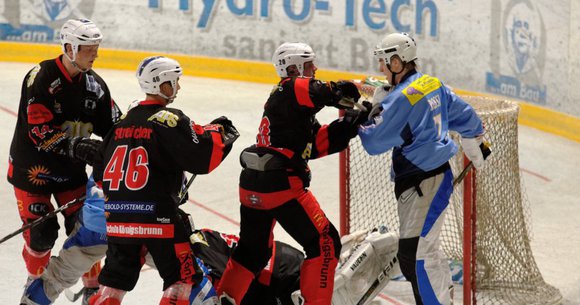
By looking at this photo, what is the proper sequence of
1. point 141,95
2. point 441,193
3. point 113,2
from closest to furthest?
1. point 441,193
2. point 141,95
3. point 113,2

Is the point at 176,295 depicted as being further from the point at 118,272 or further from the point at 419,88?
the point at 419,88

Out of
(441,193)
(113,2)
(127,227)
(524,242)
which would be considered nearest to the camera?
(127,227)

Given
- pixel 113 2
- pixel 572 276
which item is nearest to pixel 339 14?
pixel 113 2

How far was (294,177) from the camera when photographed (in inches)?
192

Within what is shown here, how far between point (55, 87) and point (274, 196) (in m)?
1.32

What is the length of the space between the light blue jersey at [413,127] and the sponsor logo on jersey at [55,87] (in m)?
1.62

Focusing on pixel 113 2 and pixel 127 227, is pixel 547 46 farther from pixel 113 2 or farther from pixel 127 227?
pixel 127 227

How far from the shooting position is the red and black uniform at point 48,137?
5188mm

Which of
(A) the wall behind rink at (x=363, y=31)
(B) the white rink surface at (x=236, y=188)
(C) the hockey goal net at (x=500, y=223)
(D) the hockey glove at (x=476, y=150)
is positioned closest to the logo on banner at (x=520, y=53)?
(A) the wall behind rink at (x=363, y=31)

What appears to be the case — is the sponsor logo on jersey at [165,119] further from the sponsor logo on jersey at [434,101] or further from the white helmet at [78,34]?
the sponsor logo on jersey at [434,101]

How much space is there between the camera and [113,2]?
469 inches

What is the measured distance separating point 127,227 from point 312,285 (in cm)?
100

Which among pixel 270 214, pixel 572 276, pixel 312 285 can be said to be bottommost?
pixel 572 276

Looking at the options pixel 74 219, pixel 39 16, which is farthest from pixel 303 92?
pixel 39 16
